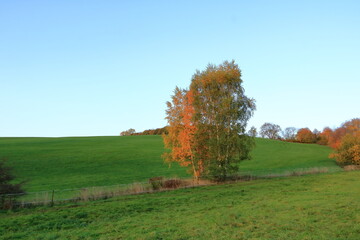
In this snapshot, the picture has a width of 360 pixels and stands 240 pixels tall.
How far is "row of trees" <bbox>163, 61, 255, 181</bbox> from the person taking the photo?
105ft

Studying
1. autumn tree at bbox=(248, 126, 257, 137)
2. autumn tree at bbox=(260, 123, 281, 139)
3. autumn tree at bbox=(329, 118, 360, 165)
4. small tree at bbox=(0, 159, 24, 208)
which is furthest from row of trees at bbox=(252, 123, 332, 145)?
small tree at bbox=(0, 159, 24, 208)

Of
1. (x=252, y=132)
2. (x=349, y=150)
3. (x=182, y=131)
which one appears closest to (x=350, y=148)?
(x=349, y=150)

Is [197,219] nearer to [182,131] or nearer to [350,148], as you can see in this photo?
[182,131]

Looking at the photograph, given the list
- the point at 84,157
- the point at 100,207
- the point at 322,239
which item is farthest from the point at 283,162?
the point at 322,239

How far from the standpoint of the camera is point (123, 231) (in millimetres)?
12609

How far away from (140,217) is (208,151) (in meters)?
17.6

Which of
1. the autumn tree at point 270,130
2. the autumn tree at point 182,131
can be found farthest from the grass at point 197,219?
the autumn tree at point 270,130

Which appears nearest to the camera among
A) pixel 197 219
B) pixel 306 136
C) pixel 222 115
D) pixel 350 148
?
pixel 197 219

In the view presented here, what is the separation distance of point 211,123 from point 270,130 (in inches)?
4406

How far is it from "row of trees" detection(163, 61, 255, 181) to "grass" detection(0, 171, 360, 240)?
10645 millimetres

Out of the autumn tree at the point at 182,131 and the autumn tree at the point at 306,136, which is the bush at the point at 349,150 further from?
the autumn tree at the point at 306,136

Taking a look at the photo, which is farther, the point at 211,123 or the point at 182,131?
the point at 211,123

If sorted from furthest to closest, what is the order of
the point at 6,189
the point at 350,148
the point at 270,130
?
the point at 270,130, the point at 350,148, the point at 6,189

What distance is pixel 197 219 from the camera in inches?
574
